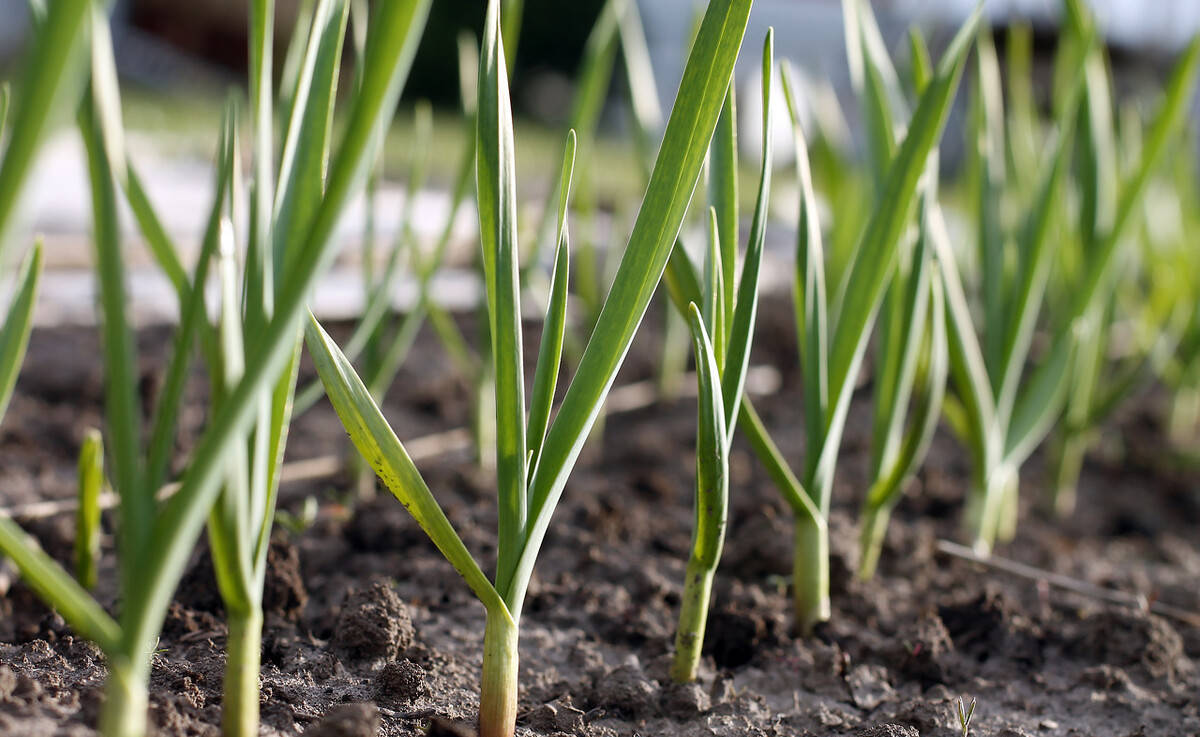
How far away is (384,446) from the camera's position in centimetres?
58

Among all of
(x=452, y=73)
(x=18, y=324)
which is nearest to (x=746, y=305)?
(x=18, y=324)

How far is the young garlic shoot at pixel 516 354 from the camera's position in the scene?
22.6 inches

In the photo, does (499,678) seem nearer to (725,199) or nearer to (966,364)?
(725,199)

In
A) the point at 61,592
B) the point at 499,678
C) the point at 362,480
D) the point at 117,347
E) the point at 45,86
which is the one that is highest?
the point at 45,86

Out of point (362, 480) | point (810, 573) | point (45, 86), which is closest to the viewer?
point (45, 86)

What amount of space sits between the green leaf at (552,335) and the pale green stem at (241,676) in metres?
0.19

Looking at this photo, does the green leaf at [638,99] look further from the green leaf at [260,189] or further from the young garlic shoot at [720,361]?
the green leaf at [260,189]

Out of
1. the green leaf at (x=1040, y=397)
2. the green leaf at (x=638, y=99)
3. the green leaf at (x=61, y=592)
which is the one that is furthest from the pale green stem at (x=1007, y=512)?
the green leaf at (x=61, y=592)

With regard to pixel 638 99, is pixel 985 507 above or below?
below

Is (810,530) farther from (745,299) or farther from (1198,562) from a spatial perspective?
(1198,562)

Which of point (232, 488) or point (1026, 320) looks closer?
point (232, 488)

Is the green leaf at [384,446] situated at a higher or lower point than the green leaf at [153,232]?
lower

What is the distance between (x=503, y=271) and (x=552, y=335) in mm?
58

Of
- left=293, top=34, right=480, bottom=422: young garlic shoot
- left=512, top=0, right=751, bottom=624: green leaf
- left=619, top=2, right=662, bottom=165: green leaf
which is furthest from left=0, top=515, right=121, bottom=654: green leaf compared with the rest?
left=619, top=2, right=662, bottom=165: green leaf
